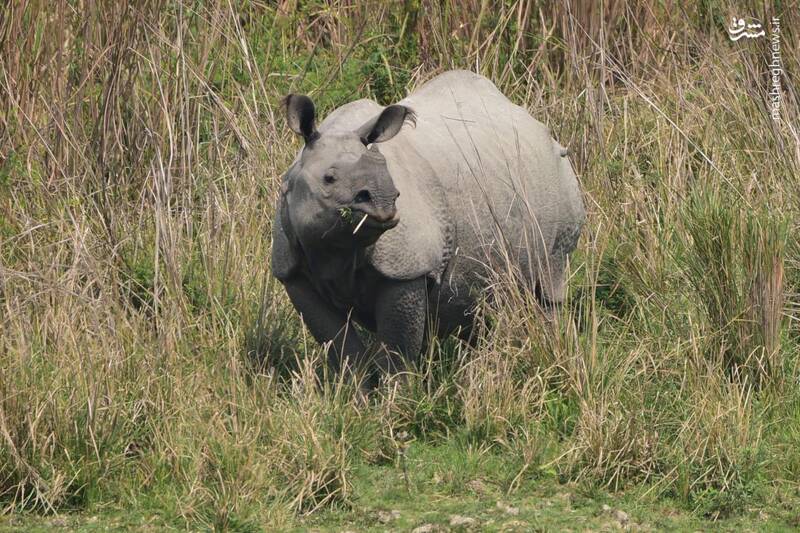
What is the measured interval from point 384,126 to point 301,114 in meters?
0.30

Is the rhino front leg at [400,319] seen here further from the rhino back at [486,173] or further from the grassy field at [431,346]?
the rhino back at [486,173]

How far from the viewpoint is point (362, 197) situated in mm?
5129

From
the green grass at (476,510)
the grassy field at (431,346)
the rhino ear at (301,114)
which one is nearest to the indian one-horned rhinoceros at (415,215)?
the rhino ear at (301,114)

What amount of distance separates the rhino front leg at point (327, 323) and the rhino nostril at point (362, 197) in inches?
22.0

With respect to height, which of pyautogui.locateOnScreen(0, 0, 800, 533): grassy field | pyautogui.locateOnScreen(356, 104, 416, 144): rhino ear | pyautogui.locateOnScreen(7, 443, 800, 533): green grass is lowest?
pyautogui.locateOnScreen(7, 443, 800, 533): green grass

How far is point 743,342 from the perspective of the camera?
597 centimetres

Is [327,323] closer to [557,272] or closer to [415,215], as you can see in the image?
[415,215]

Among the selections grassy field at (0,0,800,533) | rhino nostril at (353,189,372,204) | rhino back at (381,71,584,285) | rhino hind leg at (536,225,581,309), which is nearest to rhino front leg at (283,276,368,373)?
grassy field at (0,0,800,533)

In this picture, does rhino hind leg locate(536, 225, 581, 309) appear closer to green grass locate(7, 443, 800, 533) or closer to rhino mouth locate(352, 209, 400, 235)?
green grass locate(7, 443, 800, 533)

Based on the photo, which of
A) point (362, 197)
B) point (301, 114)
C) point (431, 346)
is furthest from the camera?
point (431, 346)

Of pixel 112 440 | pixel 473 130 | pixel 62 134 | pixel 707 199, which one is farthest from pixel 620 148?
pixel 112 440

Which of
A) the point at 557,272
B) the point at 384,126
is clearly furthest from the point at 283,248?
the point at 557,272

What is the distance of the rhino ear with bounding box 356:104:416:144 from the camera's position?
5348 millimetres

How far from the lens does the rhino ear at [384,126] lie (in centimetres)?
535
